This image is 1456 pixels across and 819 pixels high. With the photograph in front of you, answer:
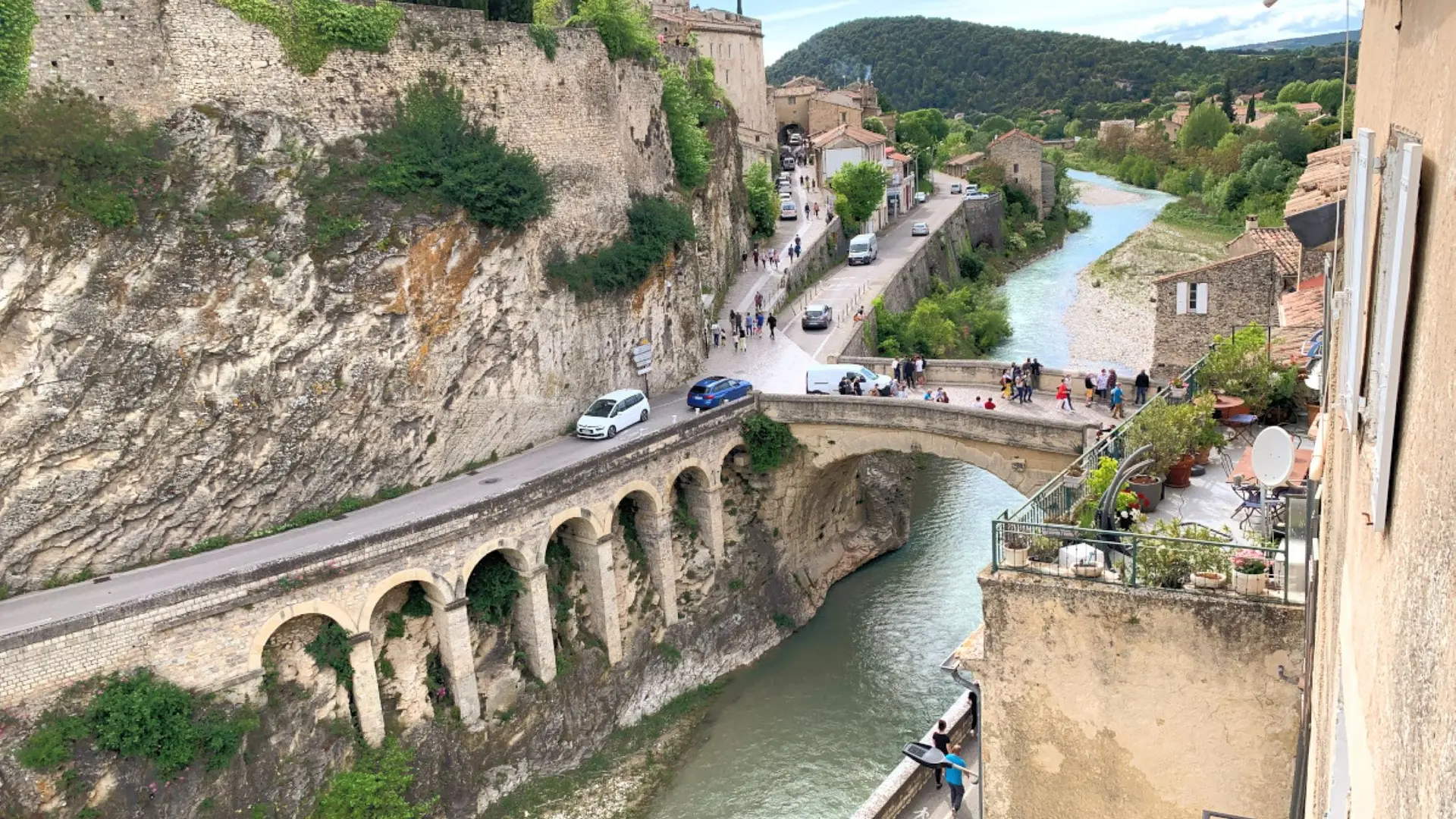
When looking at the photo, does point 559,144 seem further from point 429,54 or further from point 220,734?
point 220,734

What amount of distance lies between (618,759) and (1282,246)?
1904 cm

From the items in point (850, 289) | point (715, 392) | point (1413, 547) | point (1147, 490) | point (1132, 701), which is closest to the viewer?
point (1413, 547)

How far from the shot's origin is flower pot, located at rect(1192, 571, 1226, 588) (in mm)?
9812

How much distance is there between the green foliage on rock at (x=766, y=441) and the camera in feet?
→ 86.5

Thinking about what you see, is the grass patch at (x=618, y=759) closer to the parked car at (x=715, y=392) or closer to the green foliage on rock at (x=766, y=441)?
the green foliage on rock at (x=766, y=441)

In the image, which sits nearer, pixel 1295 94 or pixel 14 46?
pixel 14 46

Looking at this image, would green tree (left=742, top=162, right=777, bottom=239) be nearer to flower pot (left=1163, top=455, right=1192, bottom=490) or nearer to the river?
the river

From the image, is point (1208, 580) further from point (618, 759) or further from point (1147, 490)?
point (618, 759)

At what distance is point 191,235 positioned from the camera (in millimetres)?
20047

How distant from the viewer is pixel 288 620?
18641 millimetres

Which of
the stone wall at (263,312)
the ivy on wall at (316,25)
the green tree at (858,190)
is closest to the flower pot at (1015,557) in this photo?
the stone wall at (263,312)

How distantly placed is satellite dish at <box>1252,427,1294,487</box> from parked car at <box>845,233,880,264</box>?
36465 mm

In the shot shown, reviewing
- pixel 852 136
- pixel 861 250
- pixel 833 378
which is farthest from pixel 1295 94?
pixel 833 378

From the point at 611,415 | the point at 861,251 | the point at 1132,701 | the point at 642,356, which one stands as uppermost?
the point at 861,251
